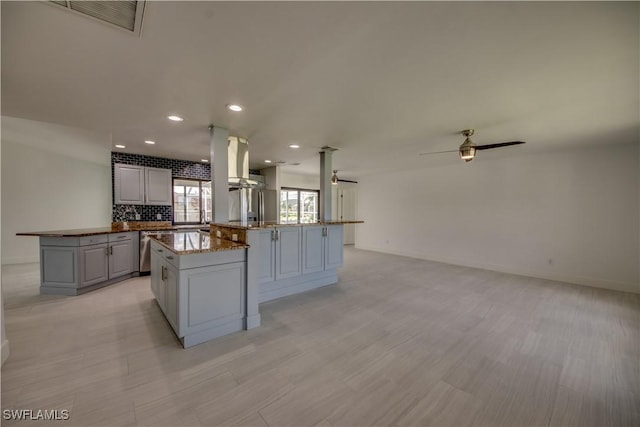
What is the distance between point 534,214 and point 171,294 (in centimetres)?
639

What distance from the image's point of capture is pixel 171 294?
94.9 inches

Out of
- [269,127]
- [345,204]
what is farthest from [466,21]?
[345,204]

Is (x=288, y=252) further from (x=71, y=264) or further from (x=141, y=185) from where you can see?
(x=141, y=185)

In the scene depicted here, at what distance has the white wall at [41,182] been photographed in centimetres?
462

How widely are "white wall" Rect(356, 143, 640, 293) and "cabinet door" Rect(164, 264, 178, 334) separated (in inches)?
233

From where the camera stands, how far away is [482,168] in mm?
5516

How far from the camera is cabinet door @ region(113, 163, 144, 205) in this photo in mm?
4836

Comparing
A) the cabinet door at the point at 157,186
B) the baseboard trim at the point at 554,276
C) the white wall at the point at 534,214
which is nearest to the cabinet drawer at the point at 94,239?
the cabinet door at the point at 157,186

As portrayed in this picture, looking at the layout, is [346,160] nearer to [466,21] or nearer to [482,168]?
[482,168]

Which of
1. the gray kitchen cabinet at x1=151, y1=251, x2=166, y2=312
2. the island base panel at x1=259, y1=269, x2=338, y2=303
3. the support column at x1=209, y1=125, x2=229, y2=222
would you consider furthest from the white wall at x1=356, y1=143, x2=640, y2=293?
the gray kitchen cabinet at x1=151, y1=251, x2=166, y2=312

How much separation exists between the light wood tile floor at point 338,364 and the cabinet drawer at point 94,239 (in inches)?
30.4

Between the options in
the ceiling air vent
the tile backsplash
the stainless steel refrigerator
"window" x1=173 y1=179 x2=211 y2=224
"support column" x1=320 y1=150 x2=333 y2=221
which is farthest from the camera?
the stainless steel refrigerator

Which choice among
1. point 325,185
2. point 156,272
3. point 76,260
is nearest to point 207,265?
point 156,272

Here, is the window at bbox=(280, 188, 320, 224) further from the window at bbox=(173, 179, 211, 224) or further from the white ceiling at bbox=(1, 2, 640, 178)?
the white ceiling at bbox=(1, 2, 640, 178)
